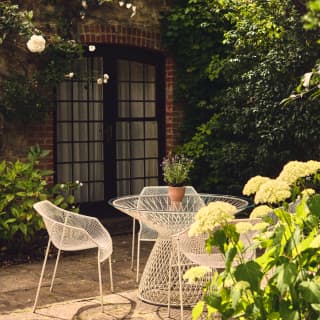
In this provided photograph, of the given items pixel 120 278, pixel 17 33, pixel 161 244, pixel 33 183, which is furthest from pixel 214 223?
pixel 17 33

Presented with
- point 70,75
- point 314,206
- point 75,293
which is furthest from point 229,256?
point 70,75

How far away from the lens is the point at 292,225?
288cm

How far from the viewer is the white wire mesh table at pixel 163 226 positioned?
511 cm

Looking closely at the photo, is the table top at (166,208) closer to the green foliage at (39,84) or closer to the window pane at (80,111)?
the green foliage at (39,84)

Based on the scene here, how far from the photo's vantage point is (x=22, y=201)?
7188 millimetres

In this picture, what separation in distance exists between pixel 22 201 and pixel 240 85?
9.14ft

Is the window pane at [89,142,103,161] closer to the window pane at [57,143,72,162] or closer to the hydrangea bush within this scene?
the window pane at [57,143,72,162]

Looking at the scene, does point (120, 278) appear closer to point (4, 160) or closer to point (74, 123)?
point (4, 160)

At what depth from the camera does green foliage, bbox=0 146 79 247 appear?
679cm

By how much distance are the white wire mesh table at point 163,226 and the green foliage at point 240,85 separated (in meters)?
2.03

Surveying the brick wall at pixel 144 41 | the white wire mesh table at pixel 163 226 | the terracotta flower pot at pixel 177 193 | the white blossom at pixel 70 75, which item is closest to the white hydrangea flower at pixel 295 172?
the white wire mesh table at pixel 163 226

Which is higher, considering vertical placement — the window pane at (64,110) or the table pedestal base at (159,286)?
the window pane at (64,110)

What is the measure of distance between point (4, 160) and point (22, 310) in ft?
8.36

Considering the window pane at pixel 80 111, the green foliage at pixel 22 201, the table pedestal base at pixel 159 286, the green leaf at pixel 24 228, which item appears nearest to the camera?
the table pedestal base at pixel 159 286
